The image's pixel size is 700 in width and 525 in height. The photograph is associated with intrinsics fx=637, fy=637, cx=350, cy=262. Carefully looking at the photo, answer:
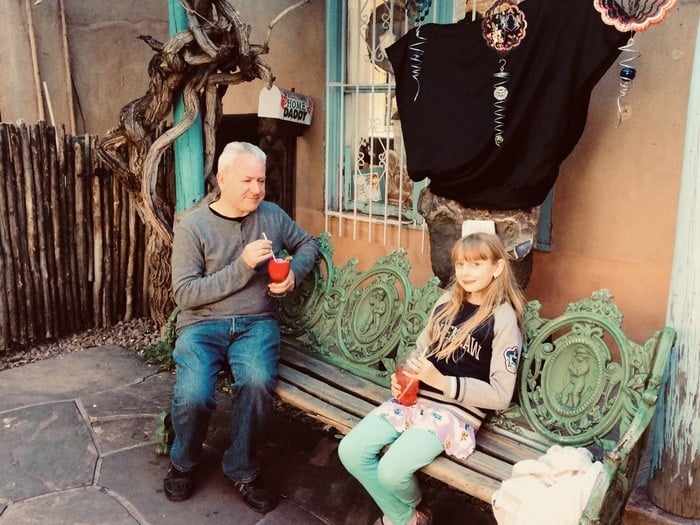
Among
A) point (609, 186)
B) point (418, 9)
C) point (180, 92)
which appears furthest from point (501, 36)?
point (180, 92)

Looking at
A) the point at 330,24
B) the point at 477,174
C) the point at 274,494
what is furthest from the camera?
the point at 330,24

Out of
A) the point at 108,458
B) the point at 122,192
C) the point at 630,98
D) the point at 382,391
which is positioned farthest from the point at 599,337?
the point at 122,192

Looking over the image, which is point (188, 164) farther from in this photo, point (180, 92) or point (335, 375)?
point (335, 375)

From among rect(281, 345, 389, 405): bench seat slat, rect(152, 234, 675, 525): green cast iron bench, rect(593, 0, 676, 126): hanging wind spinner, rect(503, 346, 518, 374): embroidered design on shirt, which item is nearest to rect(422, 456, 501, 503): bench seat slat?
rect(152, 234, 675, 525): green cast iron bench

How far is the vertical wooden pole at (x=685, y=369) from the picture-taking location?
87.7 inches

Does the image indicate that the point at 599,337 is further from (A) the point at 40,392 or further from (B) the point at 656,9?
(A) the point at 40,392

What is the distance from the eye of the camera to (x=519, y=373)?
2.69m

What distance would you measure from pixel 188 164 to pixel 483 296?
232 centimetres

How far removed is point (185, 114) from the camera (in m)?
4.01

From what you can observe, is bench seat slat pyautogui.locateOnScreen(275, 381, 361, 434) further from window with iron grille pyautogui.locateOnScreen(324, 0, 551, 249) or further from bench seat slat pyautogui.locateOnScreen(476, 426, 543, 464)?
window with iron grille pyautogui.locateOnScreen(324, 0, 551, 249)

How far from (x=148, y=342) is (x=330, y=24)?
2846 millimetres

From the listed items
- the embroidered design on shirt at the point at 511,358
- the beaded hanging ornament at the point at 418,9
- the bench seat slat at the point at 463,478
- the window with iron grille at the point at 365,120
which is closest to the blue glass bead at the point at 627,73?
the embroidered design on shirt at the point at 511,358

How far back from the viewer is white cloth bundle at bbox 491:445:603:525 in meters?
2.12

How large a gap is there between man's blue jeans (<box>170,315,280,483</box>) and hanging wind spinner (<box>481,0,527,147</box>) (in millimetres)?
1639
